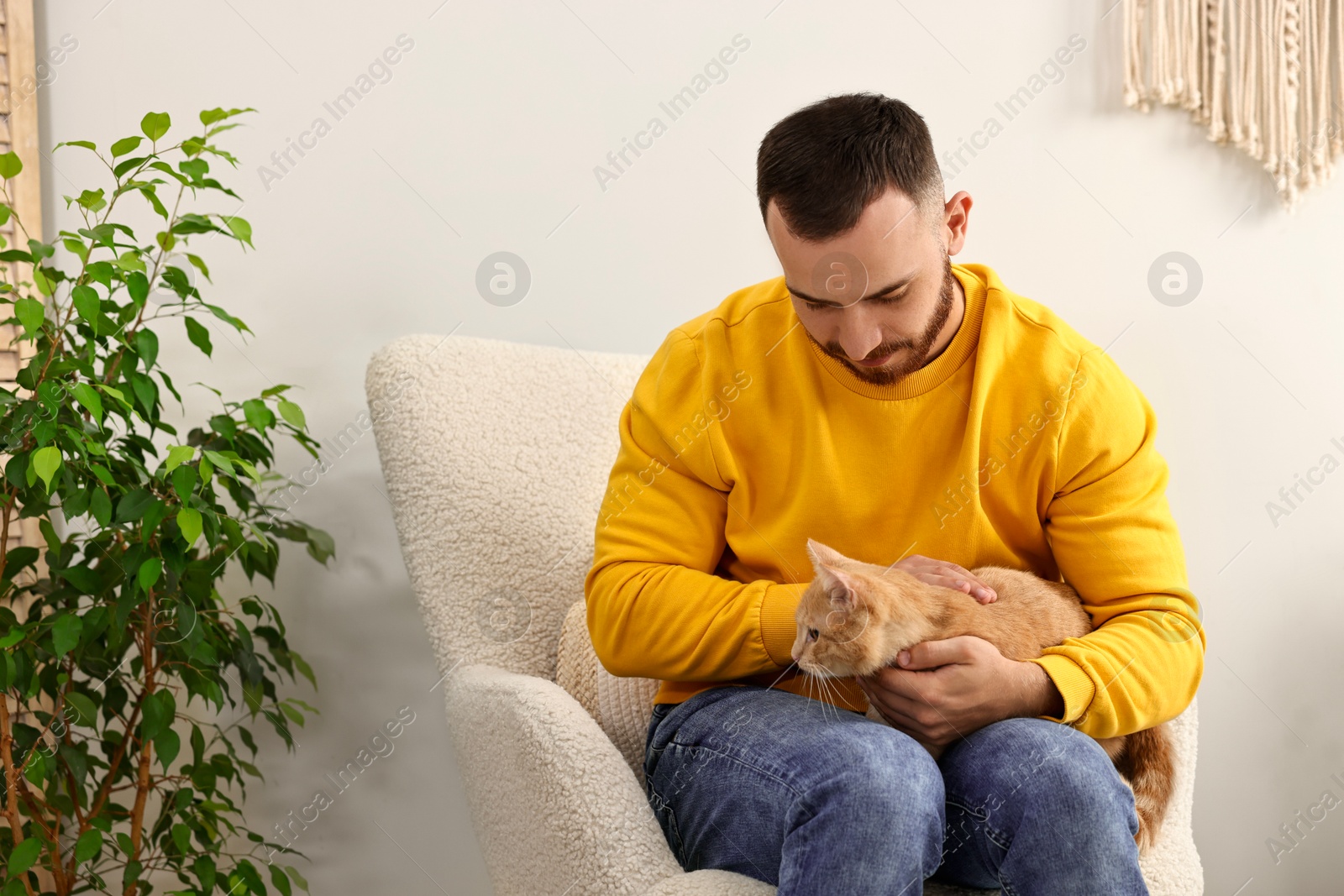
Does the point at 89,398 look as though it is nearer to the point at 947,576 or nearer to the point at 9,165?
the point at 9,165

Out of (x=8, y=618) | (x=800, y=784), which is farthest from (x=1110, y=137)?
(x=8, y=618)

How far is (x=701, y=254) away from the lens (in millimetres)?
1718

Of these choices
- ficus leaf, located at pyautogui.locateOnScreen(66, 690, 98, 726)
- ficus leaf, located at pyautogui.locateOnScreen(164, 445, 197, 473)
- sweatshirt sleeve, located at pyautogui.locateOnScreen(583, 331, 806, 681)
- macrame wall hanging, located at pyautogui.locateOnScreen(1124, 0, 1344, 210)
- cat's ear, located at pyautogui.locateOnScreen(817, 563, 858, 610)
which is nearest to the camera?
cat's ear, located at pyautogui.locateOnScreen(817, 563, 858, 610)

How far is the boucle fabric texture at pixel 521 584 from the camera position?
993 millimetres

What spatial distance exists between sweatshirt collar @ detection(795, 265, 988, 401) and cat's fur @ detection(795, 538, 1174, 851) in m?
0.20

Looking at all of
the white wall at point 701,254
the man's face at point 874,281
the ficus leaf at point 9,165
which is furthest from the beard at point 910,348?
the ficus leaf at point 9,165

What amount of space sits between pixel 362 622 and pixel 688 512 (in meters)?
0.84

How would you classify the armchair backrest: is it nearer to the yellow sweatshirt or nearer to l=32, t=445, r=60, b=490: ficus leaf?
the yellow sweatshirt

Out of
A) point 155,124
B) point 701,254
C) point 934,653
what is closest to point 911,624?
point 934,653

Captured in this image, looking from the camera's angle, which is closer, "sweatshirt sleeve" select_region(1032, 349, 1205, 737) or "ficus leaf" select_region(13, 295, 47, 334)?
"sweatshirt sleeve" select_region(1032, 349, 1205, 737)

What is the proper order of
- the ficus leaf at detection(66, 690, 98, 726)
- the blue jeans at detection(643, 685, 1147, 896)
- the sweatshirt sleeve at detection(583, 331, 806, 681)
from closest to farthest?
the blue jeans at detection(643, 685, 1147, 896)
the sweatshirt sleeve at detection(583, 331, 806, 681)
the ficus leaf at detection(66, 690, 98, 726)

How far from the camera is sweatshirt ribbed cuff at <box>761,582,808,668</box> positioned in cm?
100

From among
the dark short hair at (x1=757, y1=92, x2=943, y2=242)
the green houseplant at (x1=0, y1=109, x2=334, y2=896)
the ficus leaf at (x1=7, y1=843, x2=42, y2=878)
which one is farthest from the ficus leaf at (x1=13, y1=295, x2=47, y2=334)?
the dark short hair at (x1=757, y1=92, x2=943, y2=242)

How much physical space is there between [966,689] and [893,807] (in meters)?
0.16
